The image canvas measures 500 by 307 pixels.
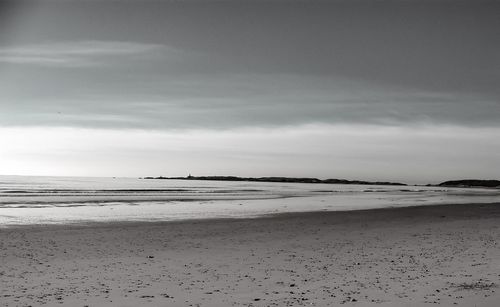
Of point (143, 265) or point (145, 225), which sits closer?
point (143, 265)

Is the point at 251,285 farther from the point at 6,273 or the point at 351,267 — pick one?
the point at 6,273

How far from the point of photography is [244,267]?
37.1ft

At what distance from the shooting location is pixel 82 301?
7984mm

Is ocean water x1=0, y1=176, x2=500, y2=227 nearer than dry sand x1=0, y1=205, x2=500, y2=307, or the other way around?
dry sand x1=0, y1=205, x2=500, y2=307

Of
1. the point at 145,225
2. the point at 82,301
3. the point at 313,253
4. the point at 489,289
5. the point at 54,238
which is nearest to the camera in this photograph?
the point at 82,301

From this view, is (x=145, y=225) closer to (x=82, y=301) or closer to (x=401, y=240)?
(x=401, y=240)

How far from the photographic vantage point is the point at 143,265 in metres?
11.4

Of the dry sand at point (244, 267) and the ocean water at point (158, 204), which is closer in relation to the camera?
the dry sand at point (244, 267)

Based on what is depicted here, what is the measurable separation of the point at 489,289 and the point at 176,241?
379 inches

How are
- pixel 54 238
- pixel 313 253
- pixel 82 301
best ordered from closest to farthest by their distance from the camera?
pixel 82 301 → pixel 313 253 → pixel 54 238

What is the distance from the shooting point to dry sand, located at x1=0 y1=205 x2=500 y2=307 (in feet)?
27.4

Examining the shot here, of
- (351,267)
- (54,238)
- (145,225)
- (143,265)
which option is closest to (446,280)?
(351,267)

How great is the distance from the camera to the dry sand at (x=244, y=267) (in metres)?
8.34

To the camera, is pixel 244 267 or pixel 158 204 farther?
pixel 158 204
